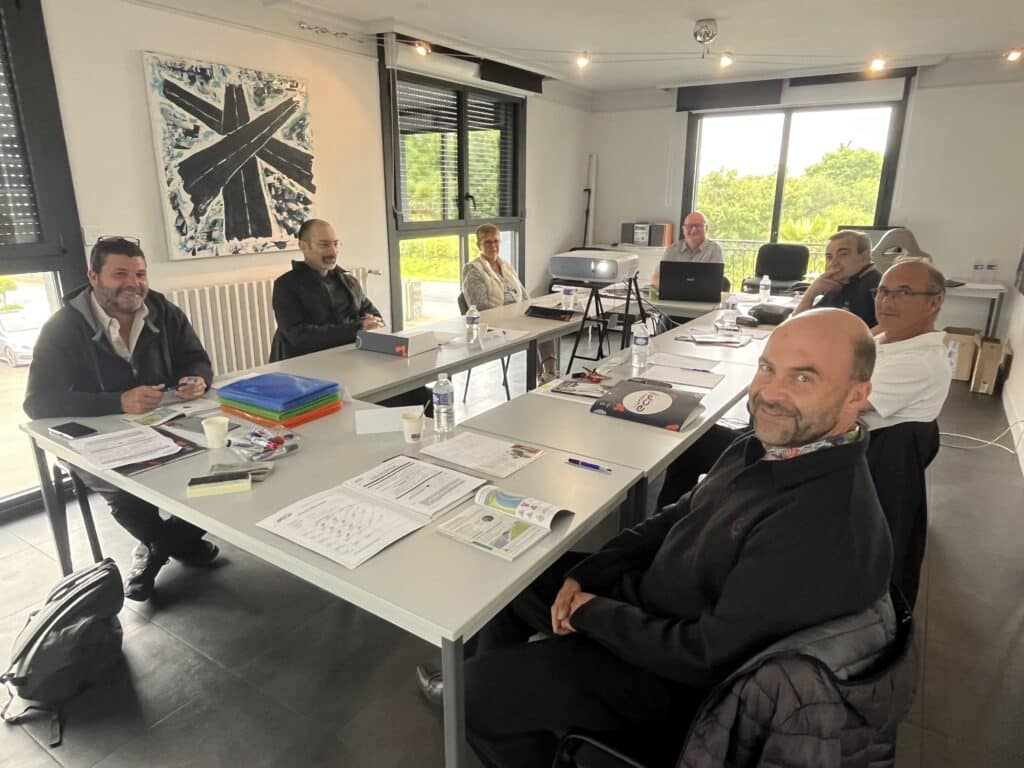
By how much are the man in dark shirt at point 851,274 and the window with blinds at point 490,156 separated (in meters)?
3.33

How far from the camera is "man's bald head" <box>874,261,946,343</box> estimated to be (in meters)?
1.99

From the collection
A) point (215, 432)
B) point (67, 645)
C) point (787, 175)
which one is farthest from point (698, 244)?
point (67, 645)

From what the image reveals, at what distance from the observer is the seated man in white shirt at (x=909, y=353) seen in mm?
1882

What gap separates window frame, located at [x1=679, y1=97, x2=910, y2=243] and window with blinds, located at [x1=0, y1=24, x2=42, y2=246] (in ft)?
19.1

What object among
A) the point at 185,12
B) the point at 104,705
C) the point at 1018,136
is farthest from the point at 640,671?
the point at 1018,136

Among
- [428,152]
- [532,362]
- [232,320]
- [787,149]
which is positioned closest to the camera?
[532,362]

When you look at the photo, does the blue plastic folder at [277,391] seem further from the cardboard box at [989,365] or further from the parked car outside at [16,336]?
the cardboard box at [989,365]

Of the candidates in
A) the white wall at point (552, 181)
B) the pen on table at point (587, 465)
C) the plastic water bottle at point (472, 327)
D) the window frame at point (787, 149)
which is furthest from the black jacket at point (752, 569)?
the window frame at point (787, 149)

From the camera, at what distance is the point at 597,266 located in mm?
4398

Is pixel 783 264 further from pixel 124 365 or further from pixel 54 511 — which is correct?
pixel 54 511

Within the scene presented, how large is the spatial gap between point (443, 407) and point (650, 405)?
2.36 ft

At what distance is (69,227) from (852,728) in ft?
11.6

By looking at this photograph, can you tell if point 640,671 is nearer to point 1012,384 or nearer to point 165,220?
point 165,220

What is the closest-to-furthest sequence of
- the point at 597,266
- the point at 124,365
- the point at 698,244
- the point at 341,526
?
the point at 341,526 → the point at 124,365 → the point at 597,266 → the point at 698,244
